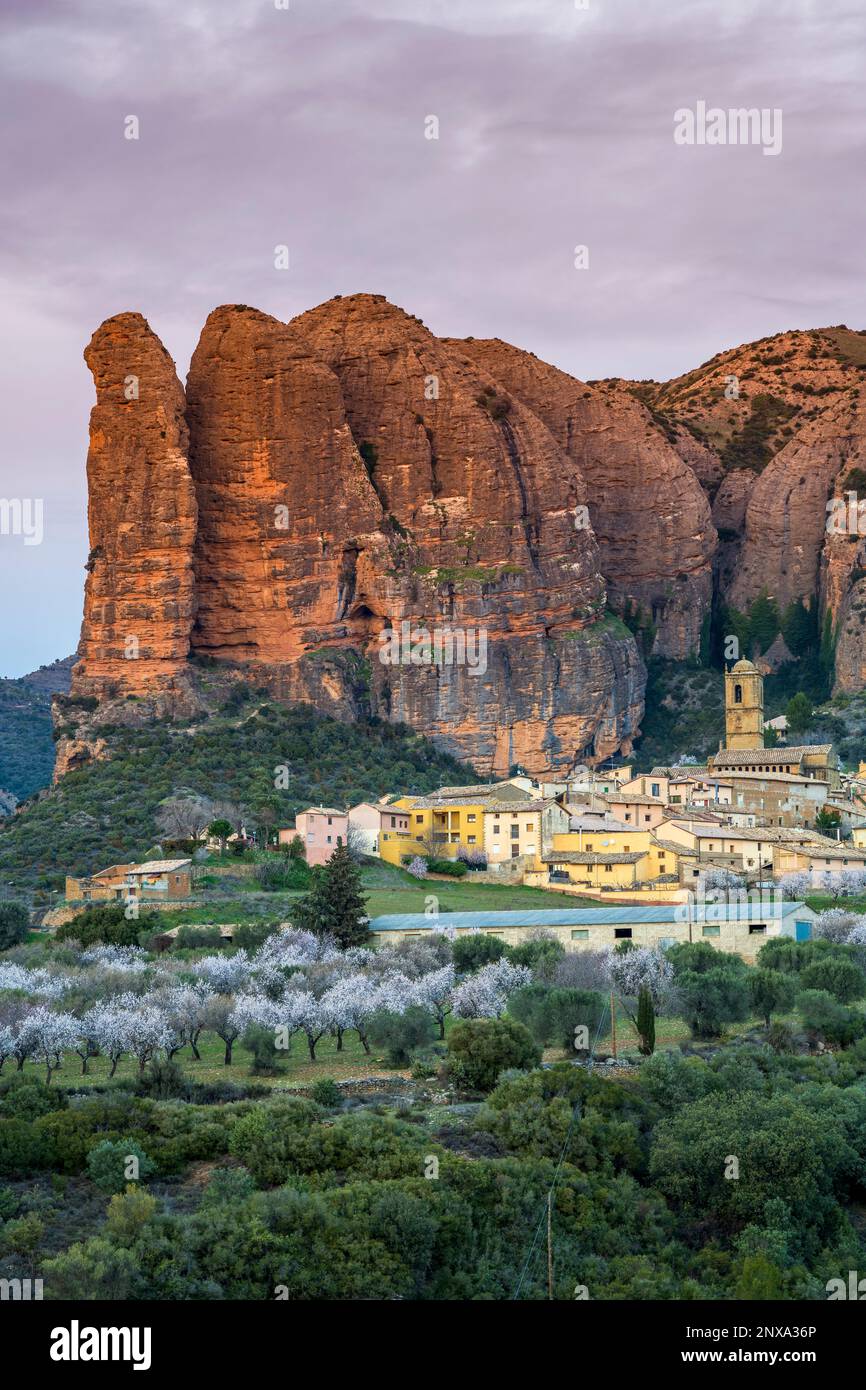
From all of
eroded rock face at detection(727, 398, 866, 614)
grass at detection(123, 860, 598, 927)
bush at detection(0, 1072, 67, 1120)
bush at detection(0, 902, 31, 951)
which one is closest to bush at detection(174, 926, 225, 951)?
grass at detection(123, 860, 598, 927)

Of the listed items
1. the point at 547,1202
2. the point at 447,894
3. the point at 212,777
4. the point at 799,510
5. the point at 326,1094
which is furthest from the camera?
the point at 799,510

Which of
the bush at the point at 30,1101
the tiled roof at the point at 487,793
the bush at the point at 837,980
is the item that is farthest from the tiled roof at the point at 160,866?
the bush at the point at 30,1101

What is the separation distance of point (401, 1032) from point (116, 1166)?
36.6 ft

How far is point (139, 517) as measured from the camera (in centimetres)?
9919

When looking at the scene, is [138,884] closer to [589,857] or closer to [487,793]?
[589,857]

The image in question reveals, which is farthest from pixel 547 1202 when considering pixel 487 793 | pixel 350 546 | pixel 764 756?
pixel 350 546

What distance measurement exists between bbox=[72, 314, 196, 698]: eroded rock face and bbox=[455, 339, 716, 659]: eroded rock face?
26509 mm

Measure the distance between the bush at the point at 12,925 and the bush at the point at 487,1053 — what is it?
74.0 ft

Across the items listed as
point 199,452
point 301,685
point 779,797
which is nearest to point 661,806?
point 779,797

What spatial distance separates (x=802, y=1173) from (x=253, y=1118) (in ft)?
30.2

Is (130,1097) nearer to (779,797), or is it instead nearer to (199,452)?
(779,797)

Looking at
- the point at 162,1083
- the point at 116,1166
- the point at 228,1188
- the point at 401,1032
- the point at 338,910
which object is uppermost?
the point at 338,910

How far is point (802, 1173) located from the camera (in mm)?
33062

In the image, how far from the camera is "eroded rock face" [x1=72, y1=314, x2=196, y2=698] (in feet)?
323
